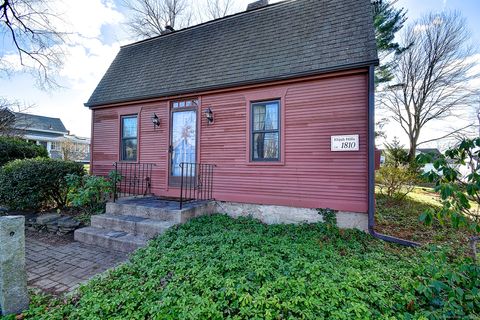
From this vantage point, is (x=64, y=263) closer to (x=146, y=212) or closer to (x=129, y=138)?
(x=146, y=212)

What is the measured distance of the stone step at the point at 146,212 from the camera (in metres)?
4.56

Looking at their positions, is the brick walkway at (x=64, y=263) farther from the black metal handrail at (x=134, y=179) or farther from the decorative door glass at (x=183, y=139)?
the decorative door glass at (x=183, y=139)

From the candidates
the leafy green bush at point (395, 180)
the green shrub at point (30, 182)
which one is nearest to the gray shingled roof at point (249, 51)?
the green shrub at point (30, 182)

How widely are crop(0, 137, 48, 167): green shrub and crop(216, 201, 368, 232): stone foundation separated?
7088mm

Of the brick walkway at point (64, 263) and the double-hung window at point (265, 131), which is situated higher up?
the double-hung window at point (265, 131)

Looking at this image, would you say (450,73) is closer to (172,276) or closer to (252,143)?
(252,143)

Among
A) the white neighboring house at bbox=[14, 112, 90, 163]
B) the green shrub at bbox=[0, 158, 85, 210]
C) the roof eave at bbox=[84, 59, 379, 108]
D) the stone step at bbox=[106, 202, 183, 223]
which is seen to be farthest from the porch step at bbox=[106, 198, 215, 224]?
the white neighboring house at bbox=[14, 112, 90, 163]

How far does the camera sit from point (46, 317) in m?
2.17

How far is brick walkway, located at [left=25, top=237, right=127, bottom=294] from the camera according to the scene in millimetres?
3002

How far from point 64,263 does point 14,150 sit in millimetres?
6366

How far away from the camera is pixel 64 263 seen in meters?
3.59

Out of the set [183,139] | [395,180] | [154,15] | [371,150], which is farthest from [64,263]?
[154,15]

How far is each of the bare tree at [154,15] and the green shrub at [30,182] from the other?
12059mm

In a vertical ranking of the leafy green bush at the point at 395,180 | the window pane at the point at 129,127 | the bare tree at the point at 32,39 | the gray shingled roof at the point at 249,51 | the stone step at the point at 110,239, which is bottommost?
the stone step at the point at 110,239
